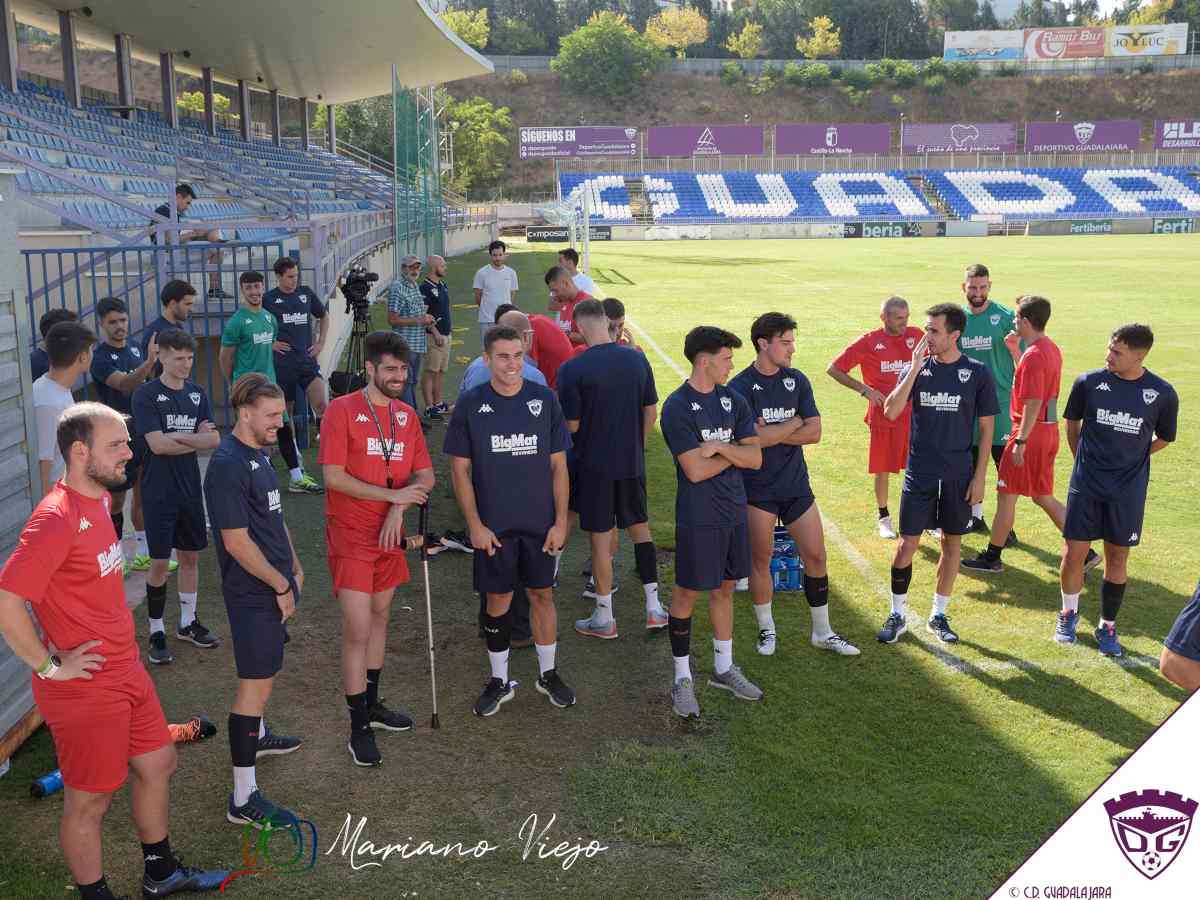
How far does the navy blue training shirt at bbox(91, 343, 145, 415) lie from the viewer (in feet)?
25.2

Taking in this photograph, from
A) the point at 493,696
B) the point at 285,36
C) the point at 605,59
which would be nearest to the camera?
the point at 493,696

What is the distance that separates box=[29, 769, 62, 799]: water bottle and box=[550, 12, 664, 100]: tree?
103494mm

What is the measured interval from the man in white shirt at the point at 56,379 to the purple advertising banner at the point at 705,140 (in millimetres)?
76905

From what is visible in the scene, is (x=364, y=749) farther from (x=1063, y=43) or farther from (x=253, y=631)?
(x=1063, y=43)

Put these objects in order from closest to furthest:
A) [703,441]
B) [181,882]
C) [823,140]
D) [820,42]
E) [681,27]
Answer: [181,882] → [703,441] → [823,140] → [820,42] → [681,27]

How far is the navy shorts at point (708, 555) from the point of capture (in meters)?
5.76

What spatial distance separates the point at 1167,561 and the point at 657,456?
5307 millimetres

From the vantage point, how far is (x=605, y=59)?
102 metres

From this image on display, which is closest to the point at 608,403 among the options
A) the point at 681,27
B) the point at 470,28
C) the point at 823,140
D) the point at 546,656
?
the point at 546,656

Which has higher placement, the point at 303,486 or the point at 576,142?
the point at 576,142

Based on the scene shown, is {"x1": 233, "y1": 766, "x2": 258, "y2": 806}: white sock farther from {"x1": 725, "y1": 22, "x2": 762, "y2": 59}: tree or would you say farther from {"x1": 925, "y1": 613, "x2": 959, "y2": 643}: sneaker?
{"x1": 725, "y1": 22, "x2": 762, "y2": 59}: tree

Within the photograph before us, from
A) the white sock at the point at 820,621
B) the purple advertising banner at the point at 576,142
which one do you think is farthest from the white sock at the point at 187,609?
the purple advertising banner at the point at 576,142

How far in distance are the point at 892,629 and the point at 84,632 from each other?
4.91m

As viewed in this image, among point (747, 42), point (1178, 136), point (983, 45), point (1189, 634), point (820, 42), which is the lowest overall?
point (1189, 634)
